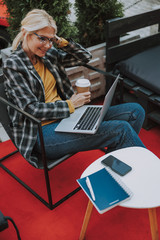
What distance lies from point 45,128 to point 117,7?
2.13 m

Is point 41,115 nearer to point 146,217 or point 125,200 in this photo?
point 125,200

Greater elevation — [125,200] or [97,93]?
[125,200]

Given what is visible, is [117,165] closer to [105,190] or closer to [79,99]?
[105,190]

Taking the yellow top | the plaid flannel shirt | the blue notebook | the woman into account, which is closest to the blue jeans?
the woman

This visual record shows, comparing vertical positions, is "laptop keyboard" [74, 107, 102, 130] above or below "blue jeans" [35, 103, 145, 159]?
above

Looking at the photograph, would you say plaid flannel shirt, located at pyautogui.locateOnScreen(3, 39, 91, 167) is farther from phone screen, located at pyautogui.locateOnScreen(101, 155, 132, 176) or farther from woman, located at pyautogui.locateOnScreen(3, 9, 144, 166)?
phone screen, located at pyautogui.locateOnScreen(101, 155, 132, 176)

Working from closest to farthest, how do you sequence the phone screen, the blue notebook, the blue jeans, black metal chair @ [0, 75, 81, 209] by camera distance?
the blue notebook < the phone screen < black metal chair @ [0, 75, 81, 209] < the blue jeans

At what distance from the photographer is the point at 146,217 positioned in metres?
2.10

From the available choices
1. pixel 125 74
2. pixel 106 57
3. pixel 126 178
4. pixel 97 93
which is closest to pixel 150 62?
pixel 125 74

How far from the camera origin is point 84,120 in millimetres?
2092

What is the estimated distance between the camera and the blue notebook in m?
1.48

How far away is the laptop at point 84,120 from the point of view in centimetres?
197

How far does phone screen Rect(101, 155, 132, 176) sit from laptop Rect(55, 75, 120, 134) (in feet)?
0.86

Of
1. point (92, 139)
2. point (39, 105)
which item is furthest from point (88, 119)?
point (39, 105)
